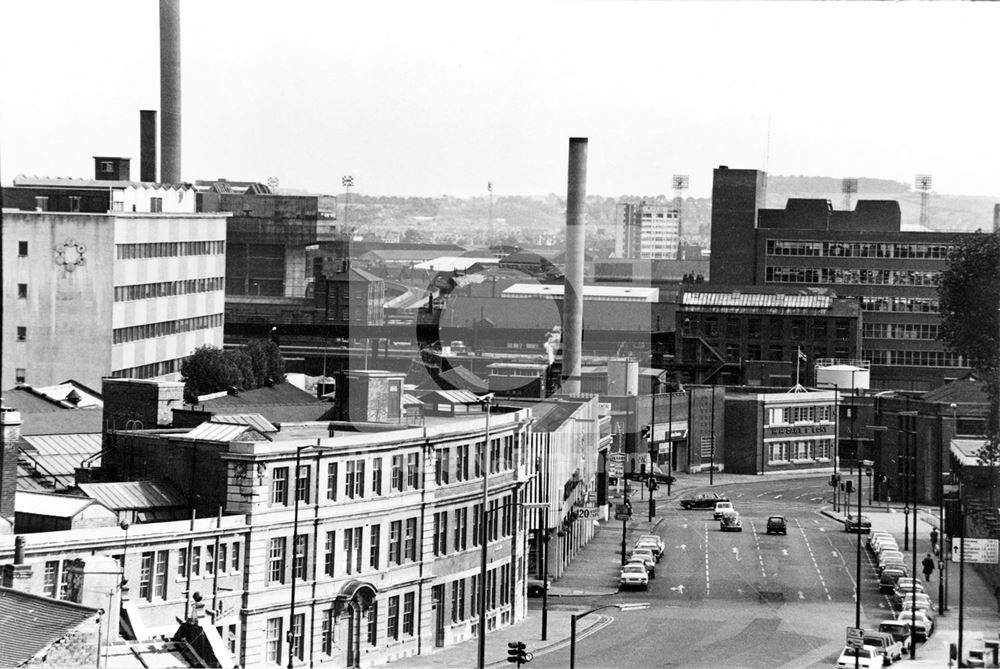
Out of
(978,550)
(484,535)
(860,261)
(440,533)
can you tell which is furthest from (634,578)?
(860,261)

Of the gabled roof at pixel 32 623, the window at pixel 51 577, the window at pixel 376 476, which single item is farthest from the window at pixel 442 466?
the gabled roof at pixel 32 623

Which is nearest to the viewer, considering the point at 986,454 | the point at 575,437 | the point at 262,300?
the point at 986,454

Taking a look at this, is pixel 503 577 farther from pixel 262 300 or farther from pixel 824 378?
pixel 262 300

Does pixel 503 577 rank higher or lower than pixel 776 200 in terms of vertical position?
lower

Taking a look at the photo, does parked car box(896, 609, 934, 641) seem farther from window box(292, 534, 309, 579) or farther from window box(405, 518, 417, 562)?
window box(292, 534, 309, 579)

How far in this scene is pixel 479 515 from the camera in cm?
2691

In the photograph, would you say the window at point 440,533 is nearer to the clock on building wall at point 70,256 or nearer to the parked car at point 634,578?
the parked car at point 634,578

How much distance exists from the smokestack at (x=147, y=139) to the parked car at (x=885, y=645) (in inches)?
1297

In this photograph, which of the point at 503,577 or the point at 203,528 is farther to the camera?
the point at 503,577

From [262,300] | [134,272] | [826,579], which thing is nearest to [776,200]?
[262,300]

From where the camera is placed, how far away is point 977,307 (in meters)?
41.3

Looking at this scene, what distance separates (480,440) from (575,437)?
9.48 m

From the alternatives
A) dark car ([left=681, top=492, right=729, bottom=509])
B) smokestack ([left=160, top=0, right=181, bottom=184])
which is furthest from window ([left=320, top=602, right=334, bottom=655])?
smokestack ([left=160, top=0, right=181, bottom=184])

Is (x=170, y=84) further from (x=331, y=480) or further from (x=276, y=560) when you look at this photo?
(x=276, y=560)
